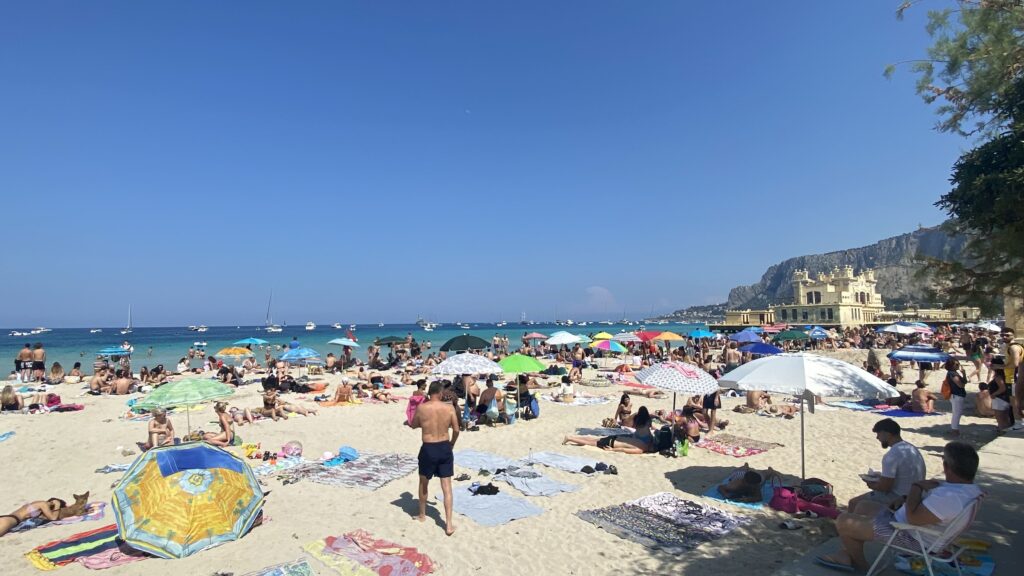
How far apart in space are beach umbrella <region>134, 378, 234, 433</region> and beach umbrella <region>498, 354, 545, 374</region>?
5400 millimetres

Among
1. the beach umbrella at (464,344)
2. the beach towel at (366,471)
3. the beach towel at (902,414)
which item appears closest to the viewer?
the beach towel at (366,471)

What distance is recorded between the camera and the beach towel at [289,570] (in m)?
4.38

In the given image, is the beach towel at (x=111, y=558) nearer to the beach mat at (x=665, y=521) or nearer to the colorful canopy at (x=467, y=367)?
the beach mat at (x=665, y=521)

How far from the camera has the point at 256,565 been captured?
15.1 feet

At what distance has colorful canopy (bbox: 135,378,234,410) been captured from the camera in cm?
741

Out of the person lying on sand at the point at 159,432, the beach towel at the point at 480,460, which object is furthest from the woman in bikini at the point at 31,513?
the beach towel at the point at 480,460

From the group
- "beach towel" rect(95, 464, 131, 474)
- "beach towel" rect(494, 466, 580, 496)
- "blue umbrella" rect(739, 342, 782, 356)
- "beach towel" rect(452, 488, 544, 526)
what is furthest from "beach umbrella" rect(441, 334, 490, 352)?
"blue umbrella" rect(739, 342, 782, 356)

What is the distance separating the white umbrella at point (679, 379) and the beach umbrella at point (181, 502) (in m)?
5.58

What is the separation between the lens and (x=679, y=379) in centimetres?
813

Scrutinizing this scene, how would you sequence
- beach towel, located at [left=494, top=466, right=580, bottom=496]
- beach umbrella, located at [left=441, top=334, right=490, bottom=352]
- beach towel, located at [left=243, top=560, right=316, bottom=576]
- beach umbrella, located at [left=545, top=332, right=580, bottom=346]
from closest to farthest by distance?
beach towel, located at [left=243, top=560, right=316, bottom=576]
beach towel, located at [left=494, top=466, right=580, bottom=496]
beach umbrella, located at [left=441, top=334, right=490, bottom=352]
beach umbrella, located at [left=545, top=332, right=580, bottom=346]

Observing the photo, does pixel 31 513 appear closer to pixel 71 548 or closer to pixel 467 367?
pixel 71 548

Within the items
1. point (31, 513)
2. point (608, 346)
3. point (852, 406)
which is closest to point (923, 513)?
point (31, 513)

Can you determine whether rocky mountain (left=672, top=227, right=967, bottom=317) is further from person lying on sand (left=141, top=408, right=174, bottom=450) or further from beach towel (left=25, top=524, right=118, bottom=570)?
person lying on sand (left=141, top=408, right=174, bottom=450)

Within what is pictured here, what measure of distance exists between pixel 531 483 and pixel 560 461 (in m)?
1.22
